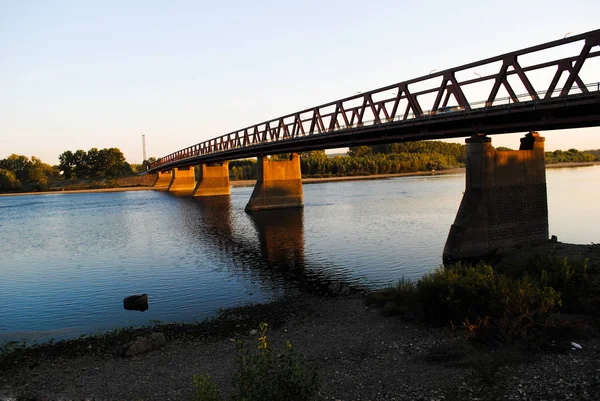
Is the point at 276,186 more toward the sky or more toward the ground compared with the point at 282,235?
more toward the sky

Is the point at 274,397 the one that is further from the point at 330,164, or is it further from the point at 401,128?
the point at 330,164

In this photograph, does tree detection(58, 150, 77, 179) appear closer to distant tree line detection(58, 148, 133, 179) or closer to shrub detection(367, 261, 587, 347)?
distant tree line detection(58, 148, 133, 179)

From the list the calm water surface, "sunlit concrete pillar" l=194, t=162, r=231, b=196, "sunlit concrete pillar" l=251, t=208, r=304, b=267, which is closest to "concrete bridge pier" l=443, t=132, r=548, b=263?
the calm water surface

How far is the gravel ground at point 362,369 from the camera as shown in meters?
9.85

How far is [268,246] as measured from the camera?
3656cm

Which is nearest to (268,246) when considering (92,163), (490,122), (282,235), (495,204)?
(282,235)

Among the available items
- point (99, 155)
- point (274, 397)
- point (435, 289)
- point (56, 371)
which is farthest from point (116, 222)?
point (99, 155)

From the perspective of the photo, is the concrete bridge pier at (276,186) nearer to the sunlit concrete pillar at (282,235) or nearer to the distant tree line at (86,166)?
the sunlit concrete pillar at (282,235)

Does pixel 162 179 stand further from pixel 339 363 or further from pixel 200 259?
pixel 339 363

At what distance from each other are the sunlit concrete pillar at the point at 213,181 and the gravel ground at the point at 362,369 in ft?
287

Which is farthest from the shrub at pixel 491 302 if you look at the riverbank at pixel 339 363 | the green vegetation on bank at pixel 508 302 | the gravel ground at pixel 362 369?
the gravel ground at pixel 362 369

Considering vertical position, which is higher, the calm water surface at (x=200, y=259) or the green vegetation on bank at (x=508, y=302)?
the green vegetation on bank at (x=508, y=302)

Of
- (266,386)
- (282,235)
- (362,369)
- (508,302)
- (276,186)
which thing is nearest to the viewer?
(266,386)

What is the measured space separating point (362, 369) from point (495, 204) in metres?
17.8
